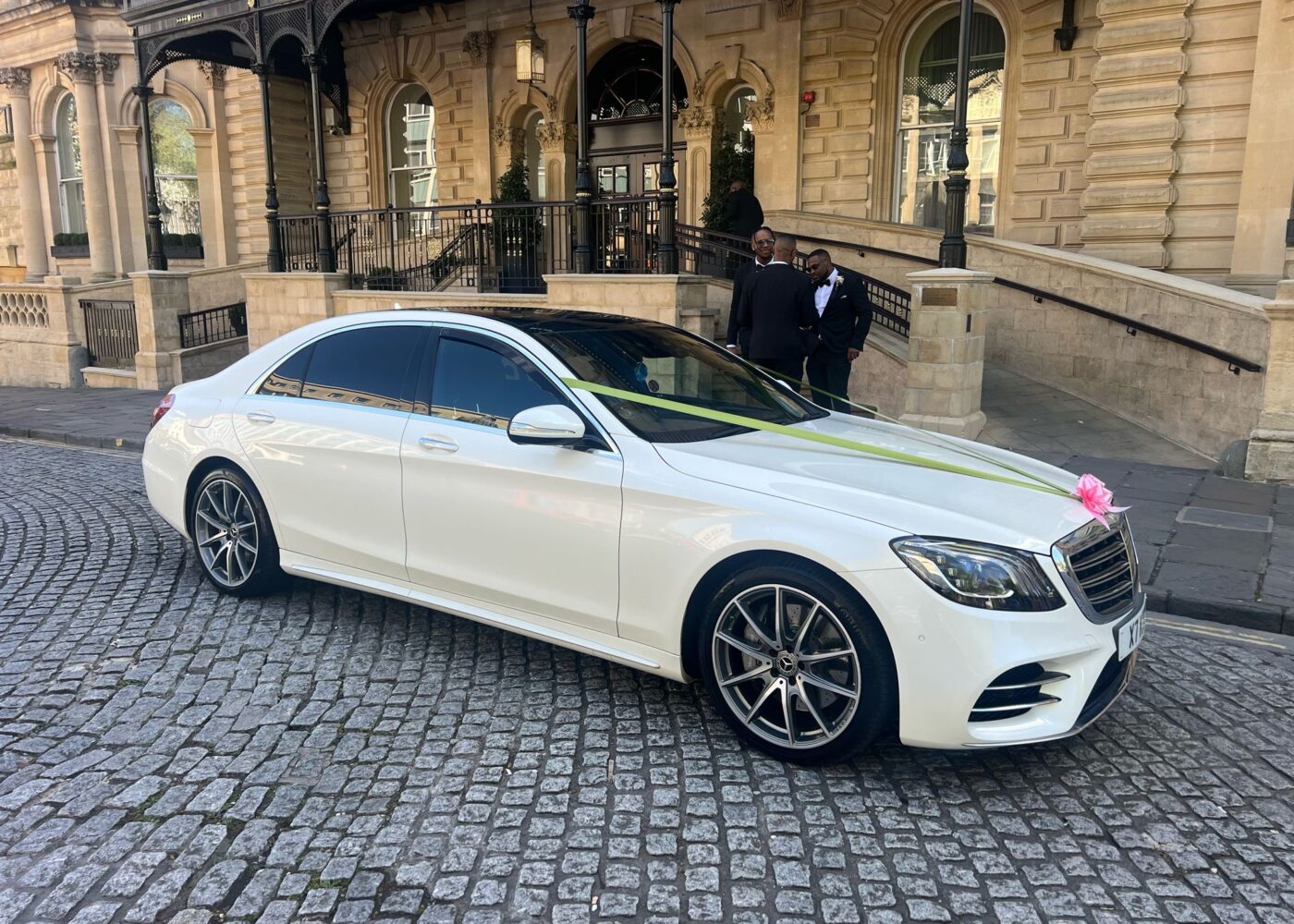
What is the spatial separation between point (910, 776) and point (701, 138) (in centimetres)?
1487

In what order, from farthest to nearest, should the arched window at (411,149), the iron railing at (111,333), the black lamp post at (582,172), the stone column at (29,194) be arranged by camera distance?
the stone column at (29,194) < the arched window at (411,149) < the iron railing at (111,333) < the black lamp post at (582,172)

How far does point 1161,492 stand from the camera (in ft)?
26.0

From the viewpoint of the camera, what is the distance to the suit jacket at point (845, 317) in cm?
863

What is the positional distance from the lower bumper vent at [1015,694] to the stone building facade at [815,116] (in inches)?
415

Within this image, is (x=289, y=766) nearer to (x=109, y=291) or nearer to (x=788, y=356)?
(x=788, y=356)

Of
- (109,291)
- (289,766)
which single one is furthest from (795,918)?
(109,291)

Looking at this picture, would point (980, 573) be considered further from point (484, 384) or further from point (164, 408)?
point (164, 408)

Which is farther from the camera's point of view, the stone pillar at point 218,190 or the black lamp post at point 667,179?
the stone pillar at point 218,190

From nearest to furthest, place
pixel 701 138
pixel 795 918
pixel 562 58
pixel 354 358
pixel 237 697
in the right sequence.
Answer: pixel 795 918, pixel 237 697, pixel 354 358, pixel 701 138, pixel 562 58

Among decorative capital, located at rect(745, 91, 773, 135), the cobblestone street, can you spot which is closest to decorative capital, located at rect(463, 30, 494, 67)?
decorative capital, located at rect(745, 91, 773, 135)

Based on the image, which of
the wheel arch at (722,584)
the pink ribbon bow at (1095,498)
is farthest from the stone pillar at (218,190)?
the pink ribbon bow at (1095,498)

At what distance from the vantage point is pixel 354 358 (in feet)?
16.1

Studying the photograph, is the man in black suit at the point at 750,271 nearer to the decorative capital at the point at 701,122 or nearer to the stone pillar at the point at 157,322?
the decorative capital at the point at 701,122

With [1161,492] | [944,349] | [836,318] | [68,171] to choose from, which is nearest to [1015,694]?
[1161,492]
